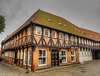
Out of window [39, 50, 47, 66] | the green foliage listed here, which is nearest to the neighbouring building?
window [39, 50, 47, 66]

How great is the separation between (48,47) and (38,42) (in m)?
1.88

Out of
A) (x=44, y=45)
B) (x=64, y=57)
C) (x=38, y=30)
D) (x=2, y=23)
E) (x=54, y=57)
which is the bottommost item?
(x=64, y=57)

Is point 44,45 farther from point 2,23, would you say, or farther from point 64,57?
point 2,23

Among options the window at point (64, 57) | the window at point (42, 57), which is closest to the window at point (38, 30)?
the window at point (42, 57)

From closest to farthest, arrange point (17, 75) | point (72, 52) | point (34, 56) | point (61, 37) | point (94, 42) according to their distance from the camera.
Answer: point (17, 75), point (34, 56), point (61, 37), point (72, 52), point (94, 42)

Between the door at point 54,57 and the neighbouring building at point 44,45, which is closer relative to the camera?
the neighbouring building at point 44,45

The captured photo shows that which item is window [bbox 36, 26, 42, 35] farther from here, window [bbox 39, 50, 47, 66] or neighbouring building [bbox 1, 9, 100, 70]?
window [bbox 39, 50, 47, 66]

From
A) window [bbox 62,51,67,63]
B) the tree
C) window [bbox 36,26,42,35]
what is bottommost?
window [bbox 62,51,67,63]

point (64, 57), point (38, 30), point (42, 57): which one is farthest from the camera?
point (64, 57)

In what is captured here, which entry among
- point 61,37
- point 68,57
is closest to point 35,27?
point 61,37

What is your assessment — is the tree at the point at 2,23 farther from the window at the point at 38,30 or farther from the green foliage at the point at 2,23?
the window at the point at 38,30

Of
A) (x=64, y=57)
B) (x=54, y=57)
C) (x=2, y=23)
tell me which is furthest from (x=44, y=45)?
(x=2, y=23)

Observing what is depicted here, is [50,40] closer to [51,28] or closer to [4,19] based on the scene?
[51,28]

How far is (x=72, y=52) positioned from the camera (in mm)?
15539
